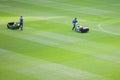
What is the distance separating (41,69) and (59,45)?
31.7 feet

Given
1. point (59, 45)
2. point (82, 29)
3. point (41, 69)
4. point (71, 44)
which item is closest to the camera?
point (41, 69)

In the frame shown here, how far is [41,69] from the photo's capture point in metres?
37.3

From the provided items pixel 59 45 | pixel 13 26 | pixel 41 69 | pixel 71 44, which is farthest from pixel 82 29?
pixel 41 69

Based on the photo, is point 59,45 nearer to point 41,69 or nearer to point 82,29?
point 82,29

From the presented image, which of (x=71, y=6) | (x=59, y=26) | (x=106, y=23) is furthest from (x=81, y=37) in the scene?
A: (x=71, y=6)

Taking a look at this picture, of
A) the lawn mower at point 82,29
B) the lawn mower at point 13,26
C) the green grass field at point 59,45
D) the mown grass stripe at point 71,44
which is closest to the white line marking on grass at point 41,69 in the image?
the green grass field at point 59,45

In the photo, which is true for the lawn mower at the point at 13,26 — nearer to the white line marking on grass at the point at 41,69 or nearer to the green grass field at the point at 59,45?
the green grass field at the point at 59,45

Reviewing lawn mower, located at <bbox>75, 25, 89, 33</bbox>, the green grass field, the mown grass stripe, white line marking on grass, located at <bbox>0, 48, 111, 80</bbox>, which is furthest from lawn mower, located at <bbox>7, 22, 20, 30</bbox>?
white line marking on grass, located at <bbox>0, 48, 111, 80</bbox>

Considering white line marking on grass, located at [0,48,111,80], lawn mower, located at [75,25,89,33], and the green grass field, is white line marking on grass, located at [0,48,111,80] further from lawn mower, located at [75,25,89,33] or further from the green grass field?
lawn mower, located at [75,25,89,33]

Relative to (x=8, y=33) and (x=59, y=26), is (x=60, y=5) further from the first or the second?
(x=8, y=33)

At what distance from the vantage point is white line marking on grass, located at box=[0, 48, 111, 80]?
3541 centimetres

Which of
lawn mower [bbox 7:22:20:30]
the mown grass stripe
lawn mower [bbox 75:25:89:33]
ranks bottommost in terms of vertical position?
the mown grass stripe

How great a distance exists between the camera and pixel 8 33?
5172 cm

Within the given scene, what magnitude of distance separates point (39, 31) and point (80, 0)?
38.3 m
